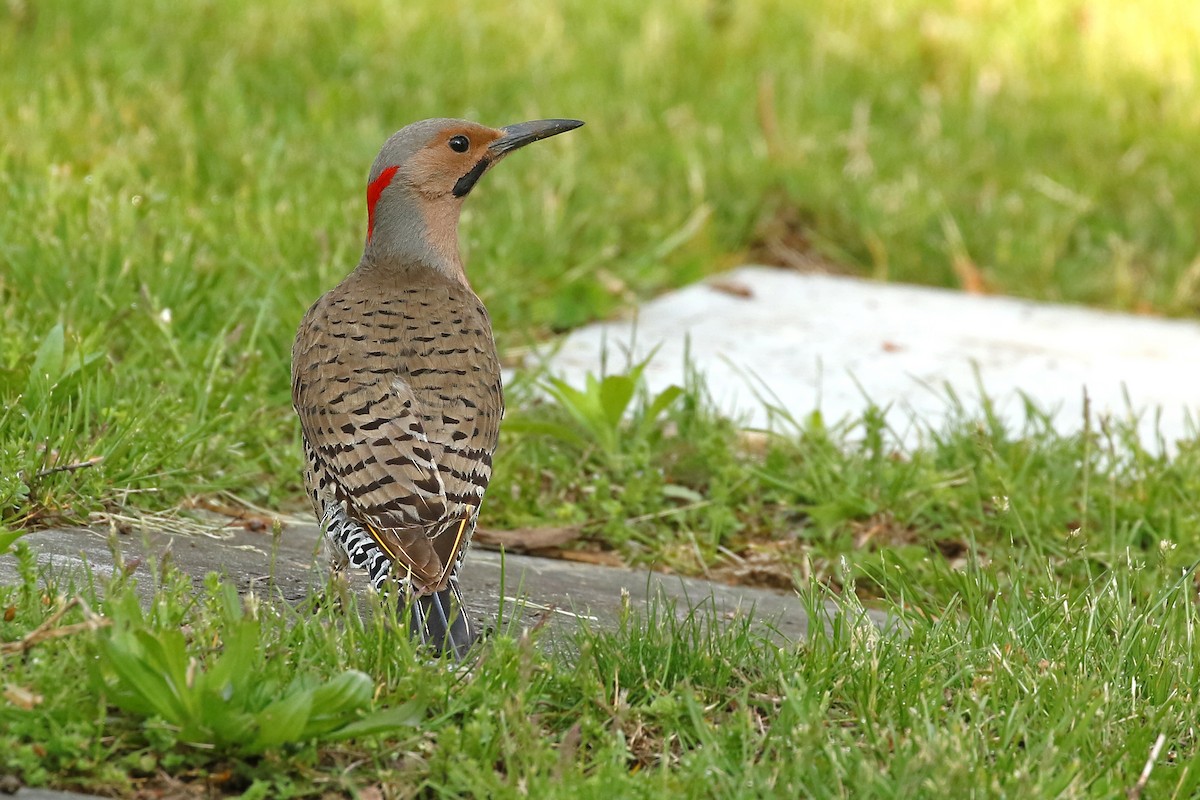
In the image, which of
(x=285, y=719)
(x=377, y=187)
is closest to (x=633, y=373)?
(x=377, y=187)

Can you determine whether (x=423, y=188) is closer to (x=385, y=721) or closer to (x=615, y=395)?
(x=615, y=395)

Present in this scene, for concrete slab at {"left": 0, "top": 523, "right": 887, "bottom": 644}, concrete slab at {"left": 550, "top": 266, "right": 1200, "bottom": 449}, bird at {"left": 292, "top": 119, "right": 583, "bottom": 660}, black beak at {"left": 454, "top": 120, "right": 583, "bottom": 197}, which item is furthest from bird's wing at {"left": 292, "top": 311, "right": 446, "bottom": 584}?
concrete slab at {"left": 550, "top": 266, "right": 1200, "bottom": 449}

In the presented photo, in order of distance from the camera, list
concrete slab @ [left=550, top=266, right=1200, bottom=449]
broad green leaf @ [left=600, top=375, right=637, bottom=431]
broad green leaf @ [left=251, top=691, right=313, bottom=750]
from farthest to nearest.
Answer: concrete slab @ [left=550, top=266, right=1200, bottom=449] → broad green leaf @ [left=600, top=375, right=637, bottom=431] → broad green leaf @ [left=251, top=691, right=313, bottom=750]

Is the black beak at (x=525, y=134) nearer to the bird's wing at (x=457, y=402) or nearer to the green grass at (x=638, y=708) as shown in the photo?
the bird's wing at (x=457, y=402)

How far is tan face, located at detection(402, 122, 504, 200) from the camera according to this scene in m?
4.62

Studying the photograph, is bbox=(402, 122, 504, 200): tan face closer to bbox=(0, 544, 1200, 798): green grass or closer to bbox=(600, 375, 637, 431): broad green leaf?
bbox=(600, 375, 637, 431): broad green leaf

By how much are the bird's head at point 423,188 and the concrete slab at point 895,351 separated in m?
0.96

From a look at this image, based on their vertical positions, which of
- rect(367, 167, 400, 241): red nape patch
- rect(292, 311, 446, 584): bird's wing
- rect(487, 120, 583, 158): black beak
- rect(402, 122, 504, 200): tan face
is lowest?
rect(292, 311, 446, 584): bird's wing

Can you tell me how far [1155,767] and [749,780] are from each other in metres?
0.81

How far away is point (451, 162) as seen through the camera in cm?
470

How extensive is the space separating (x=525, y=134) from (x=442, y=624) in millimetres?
1978

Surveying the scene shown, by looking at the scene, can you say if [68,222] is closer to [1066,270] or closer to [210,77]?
[210,77]

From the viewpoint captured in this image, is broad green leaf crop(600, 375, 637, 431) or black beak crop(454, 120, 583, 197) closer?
black beak crop(454, 120, 583, 197)

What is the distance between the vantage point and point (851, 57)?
978 cm
